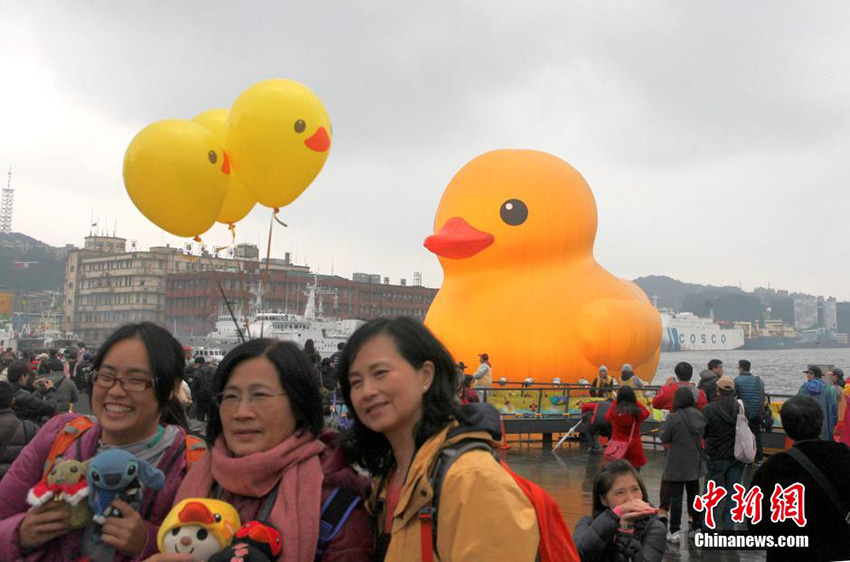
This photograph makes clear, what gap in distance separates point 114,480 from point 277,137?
238 inches

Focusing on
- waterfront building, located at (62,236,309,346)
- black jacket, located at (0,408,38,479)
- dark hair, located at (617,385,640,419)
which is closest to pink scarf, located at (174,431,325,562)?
black jacket, located at (0,408,38,479)

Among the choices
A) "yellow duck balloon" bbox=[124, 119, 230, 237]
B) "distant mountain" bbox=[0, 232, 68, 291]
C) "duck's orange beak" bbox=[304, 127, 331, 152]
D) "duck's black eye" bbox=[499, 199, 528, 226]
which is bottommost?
"yellow duck balloon" bbox=[124, 119, 230, 237]

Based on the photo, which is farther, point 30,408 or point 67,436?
point 30,408

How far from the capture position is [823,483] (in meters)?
3.31

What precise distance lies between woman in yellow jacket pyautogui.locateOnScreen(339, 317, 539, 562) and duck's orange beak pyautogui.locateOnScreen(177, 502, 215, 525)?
0.47 meters

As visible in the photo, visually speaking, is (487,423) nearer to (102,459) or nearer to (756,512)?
(102,459)

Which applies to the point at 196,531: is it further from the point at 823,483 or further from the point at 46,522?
the point at 823,483

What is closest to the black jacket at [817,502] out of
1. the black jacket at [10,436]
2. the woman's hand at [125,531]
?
the woman's hand at [125,531]

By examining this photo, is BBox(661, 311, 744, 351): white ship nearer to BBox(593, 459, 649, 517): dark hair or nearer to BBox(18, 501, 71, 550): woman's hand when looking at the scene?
BBox(593, 459, 649, 517): dark hair

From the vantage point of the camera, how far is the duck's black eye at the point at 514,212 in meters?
13.8

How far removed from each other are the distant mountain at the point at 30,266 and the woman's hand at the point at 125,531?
128 metres

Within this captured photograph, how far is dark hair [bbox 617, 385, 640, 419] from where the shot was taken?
6707 mm

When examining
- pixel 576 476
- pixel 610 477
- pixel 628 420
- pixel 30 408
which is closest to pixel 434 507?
pixel 610 477

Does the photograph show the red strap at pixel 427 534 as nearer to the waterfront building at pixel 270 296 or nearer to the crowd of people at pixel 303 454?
the crowd of people at pixel 303 454
